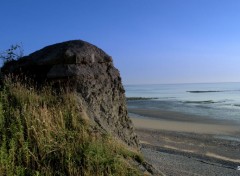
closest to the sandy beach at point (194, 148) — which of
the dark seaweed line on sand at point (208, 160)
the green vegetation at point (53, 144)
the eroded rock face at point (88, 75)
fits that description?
the dark seaweed line on sand at point (208, 160)

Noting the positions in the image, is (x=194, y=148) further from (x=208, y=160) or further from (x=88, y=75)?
(x=88, y=75)

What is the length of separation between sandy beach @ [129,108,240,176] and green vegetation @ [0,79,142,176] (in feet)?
11.3

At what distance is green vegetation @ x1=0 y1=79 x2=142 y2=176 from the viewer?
23.2ft

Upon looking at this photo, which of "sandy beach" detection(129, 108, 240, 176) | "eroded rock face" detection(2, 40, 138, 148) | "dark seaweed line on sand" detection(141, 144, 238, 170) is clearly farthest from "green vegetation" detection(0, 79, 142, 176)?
"dark seaweed line on sand" detection(141, 144, 238, 170)

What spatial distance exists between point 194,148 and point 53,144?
42.8 ft

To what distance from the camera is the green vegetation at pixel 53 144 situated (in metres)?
7.07

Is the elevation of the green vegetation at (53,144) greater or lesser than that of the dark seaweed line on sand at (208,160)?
greater

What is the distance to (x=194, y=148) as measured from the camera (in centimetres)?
1950

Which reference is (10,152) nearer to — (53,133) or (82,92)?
(53,133)

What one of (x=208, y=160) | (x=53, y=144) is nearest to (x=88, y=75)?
(x=53, y=144)

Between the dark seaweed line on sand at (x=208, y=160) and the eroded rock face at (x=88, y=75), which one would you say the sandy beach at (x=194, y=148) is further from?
the eroded rock face at (x=88, y=75)

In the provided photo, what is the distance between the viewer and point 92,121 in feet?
31.5

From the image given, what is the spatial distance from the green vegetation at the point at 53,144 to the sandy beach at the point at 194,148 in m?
3.46

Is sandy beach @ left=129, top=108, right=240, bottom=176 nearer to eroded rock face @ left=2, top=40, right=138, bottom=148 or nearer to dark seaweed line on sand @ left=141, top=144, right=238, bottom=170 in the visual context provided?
dark seaweed line on sand @ left=141, top=144, right=238, bottom=170
